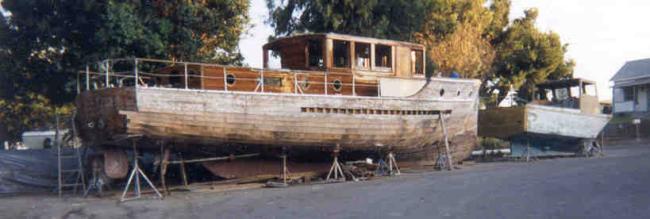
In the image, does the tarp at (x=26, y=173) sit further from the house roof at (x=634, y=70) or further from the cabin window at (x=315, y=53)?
the house roof at (x=634, y=70)

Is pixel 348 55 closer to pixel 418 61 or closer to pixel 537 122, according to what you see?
pixel 418 61

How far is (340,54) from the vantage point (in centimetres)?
1623

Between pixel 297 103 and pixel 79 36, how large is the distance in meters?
7.81

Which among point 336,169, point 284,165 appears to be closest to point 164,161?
point 284,165

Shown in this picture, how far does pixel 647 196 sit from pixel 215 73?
874 centimetres

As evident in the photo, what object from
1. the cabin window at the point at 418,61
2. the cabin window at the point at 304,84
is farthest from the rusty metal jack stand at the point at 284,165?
the cabin window at the point at 418,61

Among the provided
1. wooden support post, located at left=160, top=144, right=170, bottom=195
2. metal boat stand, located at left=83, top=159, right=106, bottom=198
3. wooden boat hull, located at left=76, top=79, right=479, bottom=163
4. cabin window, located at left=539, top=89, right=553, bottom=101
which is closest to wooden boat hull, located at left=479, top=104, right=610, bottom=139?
cabin window, located at left=539, top=89, right=553, bottom=101

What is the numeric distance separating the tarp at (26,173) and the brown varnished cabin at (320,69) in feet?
13.7

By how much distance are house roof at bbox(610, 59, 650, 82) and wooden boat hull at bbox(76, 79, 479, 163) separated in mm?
24814

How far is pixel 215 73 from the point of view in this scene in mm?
13891

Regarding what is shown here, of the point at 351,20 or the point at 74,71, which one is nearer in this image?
the point at 74,71

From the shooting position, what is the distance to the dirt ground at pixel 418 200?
919 cm

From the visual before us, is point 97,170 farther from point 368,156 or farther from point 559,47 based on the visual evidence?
point 559,47

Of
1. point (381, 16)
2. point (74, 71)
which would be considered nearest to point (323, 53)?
point (74, 71)
